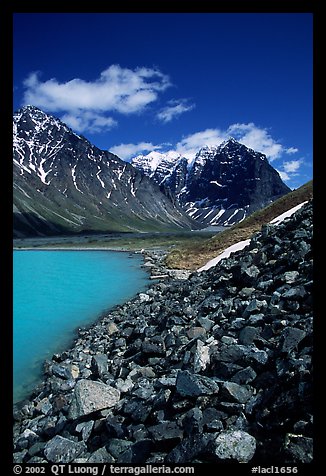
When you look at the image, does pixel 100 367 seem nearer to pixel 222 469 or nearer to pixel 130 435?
pixel 130 435

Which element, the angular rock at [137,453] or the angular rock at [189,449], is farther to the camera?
the angular rock at [137,453]

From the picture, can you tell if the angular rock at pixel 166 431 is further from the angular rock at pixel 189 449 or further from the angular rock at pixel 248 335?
the angular rock at pixel 248 335

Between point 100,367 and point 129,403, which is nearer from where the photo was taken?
point 129,403

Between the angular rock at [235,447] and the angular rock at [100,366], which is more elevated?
the angular rock at [235,447]

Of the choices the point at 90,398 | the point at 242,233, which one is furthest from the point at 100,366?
the point at 242,233

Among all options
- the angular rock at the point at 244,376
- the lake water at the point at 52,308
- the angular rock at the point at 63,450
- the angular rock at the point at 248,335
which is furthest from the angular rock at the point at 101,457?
the lake water at the point at 52,308

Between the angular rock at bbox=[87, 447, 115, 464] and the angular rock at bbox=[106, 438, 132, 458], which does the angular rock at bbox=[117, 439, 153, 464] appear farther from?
the angular rock at bbox=[87, 447, 115, 464]
